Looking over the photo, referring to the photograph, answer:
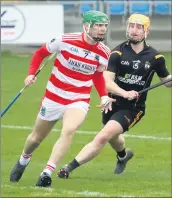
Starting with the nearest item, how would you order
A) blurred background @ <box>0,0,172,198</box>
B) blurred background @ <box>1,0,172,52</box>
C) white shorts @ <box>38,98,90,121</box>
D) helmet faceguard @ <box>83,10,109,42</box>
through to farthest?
blurred background @ <box>0,0,172,198</box> < helmet faceguard @ <box>83,10,109,42</box> < white shorts @ <box>38,98,90,121</box> < blurred background @ <box>1,0,172,52</box>

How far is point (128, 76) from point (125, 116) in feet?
1.64

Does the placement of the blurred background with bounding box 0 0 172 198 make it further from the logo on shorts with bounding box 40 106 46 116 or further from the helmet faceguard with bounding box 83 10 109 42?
the helmet faceguard with bounding box 83 10 109 42

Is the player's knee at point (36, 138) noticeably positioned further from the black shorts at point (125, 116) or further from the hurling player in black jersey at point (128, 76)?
the black shorts at point (125, 116)

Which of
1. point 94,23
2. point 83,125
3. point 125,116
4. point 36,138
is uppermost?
point 94,23

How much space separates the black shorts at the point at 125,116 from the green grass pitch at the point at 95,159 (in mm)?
704

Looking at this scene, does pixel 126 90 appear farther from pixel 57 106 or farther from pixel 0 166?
pixel 0 166

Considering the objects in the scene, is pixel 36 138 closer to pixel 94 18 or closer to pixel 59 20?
pixel 94 18

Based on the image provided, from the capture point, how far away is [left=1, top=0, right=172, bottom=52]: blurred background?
25453 mm

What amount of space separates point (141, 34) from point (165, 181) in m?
1.84

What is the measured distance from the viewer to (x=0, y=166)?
1211 centimetres

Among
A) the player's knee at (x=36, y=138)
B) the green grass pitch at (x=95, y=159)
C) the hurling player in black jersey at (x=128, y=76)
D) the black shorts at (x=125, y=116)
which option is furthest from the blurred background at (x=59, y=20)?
the player's knee at (x=36, y=138)

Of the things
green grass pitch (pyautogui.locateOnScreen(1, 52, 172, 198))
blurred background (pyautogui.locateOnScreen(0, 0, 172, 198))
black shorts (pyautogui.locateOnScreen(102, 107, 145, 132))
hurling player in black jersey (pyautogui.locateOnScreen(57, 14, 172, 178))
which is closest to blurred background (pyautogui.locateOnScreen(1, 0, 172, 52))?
blurred background (pyautogui.locateOnScreen(0, 0, 172, 198))

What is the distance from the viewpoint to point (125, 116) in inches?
428

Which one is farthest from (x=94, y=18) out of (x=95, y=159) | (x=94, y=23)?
(x=95, y=159)
